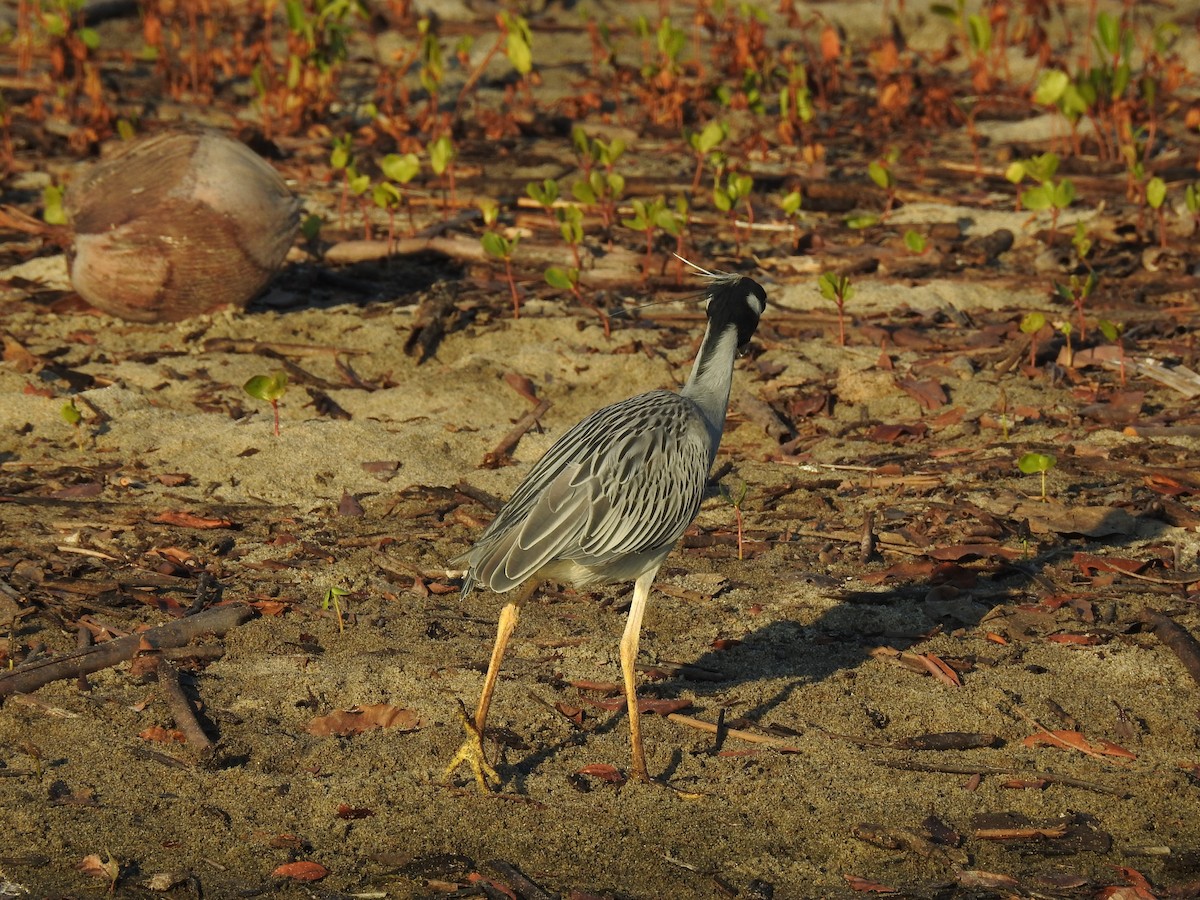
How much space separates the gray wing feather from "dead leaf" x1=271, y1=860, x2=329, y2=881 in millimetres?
1124

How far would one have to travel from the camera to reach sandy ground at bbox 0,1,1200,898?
14.4 ft

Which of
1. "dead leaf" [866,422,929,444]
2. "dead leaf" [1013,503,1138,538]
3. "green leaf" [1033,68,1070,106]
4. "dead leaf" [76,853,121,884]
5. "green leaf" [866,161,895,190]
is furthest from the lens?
"green leaf" [1033,68,1070,106]

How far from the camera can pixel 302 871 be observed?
13.7ft

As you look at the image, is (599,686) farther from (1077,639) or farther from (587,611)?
(1077,639)

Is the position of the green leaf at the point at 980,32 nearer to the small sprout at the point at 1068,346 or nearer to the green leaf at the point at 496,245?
the small sprout at the point at 1068,346

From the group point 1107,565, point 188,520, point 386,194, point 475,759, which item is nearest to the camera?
point 475,759

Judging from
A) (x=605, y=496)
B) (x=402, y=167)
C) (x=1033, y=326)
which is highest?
(x=605, y=496)

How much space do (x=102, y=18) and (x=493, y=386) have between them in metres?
8.40

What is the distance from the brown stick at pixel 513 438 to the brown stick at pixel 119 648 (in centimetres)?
180

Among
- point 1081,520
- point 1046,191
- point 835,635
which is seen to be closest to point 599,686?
point 835,635

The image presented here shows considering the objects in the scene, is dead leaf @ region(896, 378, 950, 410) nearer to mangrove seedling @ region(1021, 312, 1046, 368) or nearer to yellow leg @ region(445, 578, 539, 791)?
mangrove seedling @ region(1021, 312, 1046, 368)

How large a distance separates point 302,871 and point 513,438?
11.3ft

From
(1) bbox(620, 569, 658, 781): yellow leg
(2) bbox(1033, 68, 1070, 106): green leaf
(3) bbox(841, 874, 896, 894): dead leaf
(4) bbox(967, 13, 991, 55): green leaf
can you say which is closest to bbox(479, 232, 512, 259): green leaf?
(1) bbox(620, 569, 658, 781): yellow leg

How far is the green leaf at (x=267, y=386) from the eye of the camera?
270 inches
